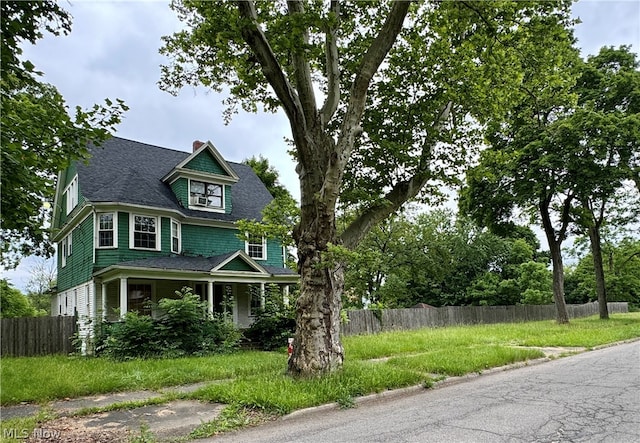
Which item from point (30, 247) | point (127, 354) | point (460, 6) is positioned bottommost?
point (127, 354)

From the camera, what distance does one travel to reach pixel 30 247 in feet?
55.6

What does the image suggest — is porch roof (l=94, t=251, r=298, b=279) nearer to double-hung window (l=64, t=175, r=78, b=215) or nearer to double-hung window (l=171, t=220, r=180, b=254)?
double-hung window (l=171, t=220, r=180, b=254)

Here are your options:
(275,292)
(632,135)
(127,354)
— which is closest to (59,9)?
(127,354)

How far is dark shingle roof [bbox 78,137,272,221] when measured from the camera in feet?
57.0

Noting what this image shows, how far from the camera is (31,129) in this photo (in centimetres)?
712

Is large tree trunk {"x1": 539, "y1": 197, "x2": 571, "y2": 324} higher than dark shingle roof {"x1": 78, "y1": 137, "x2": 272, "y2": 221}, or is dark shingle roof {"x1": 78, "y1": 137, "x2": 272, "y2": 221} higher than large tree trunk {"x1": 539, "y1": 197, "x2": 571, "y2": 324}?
dark shingle roof {"x1": 78, "y1": 137, "x2": 272, "y2": 221}

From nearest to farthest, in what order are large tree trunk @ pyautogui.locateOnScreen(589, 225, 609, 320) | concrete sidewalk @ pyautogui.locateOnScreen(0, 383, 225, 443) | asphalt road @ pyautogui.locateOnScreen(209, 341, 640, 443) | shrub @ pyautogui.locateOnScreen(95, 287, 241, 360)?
asphalt road @ pyautogui.locateOnScreen(209, 341, 640, 443) < concrete sidewalk @ pyautogui.locateOnScreen(0, 383, 225, 443) < shrub @ pyautogui.locateOnScreen(95, 287, 241, 360) < large tree trunk @ pyautogui.locateOnScreen(589, 225, 609, 320)

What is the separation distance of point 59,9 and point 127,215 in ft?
33.4

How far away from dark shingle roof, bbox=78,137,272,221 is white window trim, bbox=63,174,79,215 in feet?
2.82

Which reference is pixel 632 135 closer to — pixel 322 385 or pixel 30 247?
pixel 322 385

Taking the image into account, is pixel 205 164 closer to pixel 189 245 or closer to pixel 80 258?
pixel 189 245

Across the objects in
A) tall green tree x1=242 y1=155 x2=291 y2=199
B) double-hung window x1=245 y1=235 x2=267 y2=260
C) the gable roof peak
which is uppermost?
tall green tree x1=242 y1=155 x2=291 y2=199

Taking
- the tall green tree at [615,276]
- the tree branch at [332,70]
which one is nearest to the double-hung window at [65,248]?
the tree branch at [332,70]

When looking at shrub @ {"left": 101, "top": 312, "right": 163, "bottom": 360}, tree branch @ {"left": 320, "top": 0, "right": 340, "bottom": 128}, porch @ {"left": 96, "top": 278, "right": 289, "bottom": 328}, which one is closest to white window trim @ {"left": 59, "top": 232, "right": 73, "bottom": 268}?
porch @ {"left": 96, "top": 278, "right": 289, "bottom": 328}
